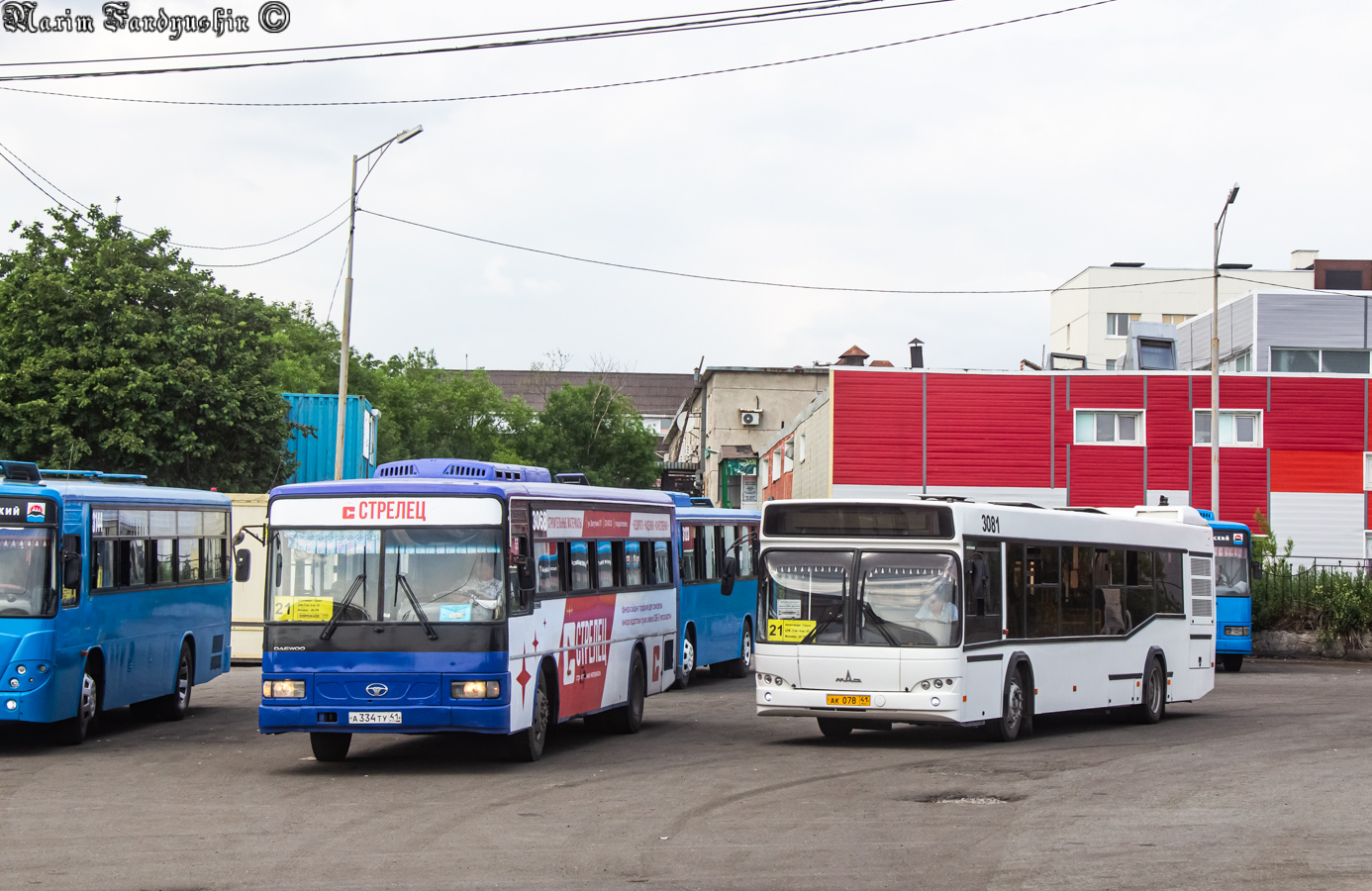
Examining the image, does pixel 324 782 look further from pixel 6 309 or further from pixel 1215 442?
pixel 1215 442

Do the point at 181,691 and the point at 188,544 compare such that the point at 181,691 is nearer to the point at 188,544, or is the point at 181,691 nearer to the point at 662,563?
the point at 188,544

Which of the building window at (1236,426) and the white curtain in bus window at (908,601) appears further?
the building window at (1236,426)

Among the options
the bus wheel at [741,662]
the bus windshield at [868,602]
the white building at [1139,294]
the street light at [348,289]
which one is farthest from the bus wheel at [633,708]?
the white building at [1139,294]

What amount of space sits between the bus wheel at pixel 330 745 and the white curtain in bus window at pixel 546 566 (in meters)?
2.25

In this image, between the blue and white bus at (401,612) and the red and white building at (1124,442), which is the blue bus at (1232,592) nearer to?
the red and white building at (1124,442)

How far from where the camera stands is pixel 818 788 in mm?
13039

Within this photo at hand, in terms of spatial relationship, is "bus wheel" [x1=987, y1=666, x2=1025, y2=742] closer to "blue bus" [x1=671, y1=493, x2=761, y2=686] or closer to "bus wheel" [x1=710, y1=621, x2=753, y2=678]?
"blue bus" [x1=671, y1=493, x2=761, y2=686]

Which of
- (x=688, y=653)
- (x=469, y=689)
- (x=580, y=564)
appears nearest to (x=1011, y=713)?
(x=580, y=564)

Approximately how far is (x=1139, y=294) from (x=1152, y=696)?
64142 millimetres

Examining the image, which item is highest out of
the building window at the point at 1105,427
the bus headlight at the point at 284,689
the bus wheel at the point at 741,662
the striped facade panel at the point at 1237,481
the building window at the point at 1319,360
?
the building window at the point at 1319,360

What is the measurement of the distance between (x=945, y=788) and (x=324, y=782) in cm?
513

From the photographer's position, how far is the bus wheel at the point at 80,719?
1633 cm

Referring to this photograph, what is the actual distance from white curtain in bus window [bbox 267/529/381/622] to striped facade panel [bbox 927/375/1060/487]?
35.3m

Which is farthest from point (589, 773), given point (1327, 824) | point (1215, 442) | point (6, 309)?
point (1215, 442)
